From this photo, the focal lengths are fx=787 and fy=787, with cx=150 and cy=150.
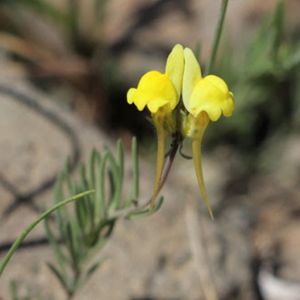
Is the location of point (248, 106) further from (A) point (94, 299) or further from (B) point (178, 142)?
(B) point (178, 142)

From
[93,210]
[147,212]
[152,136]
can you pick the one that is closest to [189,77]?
[147,212]

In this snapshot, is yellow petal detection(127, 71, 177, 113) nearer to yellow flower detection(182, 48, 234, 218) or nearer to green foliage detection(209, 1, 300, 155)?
yellow flower detection(182, 48, 234, 218)

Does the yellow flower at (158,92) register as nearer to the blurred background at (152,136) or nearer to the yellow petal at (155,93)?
the yellow petal at (155,93)

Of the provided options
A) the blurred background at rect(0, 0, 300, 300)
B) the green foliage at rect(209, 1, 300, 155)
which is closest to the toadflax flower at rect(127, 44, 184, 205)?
the blurred background at rect(0, 0, 300, 300)

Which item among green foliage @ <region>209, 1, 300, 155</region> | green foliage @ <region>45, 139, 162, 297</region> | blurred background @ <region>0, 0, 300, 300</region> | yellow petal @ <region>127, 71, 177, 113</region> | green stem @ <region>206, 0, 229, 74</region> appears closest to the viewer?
yellow petal @ <region>127, 71, 177, 113</region>

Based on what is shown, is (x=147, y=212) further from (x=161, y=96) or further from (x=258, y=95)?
(x=258, y=95)

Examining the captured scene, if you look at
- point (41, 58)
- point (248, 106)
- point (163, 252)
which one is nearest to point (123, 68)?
point (41, 58)

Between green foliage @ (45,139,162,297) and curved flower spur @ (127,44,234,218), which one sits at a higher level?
curved flower spur @ (127,44,234,218)
